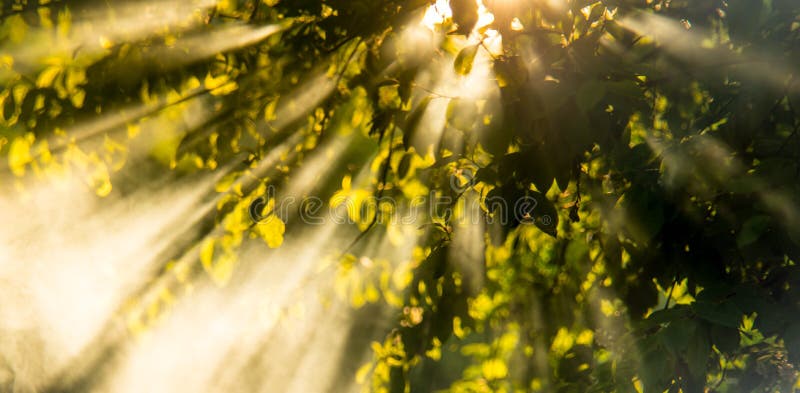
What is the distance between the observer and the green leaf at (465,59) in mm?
1477

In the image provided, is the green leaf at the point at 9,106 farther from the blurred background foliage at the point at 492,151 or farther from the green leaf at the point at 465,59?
the green leaf at the point at 465,59

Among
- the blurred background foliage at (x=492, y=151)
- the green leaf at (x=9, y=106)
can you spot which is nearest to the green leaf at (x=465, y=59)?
the blurred background foliage at (x=492, y=151)

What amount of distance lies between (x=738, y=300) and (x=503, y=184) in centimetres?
57

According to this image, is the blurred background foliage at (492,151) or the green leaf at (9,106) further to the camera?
the green leaf at (9,106)

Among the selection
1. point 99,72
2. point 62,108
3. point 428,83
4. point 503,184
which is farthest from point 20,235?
point 503,184

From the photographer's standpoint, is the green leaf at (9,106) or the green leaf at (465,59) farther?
the green leaf at (9,106)

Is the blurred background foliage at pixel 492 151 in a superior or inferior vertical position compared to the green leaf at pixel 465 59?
inferior

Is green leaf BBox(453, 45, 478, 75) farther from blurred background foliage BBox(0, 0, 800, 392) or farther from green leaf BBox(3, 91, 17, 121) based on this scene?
green leaf BBox(3, 91, 17, 121)

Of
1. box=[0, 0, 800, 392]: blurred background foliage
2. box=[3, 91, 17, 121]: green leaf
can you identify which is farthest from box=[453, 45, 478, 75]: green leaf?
box=[3, 91, 17, 121]: green leaf

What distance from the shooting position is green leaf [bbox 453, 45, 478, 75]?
148 centimetres

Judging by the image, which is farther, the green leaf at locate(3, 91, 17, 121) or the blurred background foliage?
the green leaf at locate(3, 91, 17, 121)

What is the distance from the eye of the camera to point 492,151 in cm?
148

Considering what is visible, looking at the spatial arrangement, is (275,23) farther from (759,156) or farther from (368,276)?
(759,156)

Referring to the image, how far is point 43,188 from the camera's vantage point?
11.7 ft
